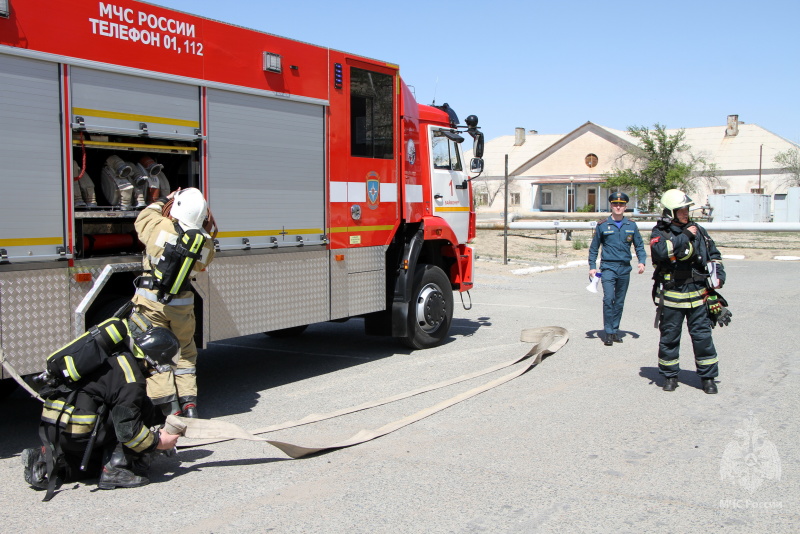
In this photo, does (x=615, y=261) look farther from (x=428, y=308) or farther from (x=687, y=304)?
(x=687, y=304)

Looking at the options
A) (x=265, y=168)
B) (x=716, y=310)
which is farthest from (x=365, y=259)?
(x=716, y=310)

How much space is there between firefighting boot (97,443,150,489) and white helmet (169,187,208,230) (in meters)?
1.76

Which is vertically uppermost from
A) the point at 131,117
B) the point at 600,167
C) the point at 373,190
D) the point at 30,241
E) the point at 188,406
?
the point at 600,167

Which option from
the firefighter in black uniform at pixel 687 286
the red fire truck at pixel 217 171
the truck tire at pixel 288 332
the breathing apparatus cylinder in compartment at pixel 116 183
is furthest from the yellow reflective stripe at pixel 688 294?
the truck tire at pixel 288 332

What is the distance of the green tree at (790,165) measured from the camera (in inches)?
2205

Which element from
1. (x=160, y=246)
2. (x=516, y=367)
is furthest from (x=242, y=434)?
(x=516, y=367)

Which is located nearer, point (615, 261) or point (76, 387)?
point (76, 387)

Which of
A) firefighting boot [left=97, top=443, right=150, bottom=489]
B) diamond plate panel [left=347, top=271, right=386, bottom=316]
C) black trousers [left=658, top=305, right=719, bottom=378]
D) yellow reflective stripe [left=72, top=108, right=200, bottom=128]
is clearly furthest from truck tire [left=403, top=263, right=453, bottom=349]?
firefighting boot [left=97, top=443, right=150, bottom=489]

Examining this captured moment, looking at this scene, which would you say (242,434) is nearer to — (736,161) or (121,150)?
(121,150)

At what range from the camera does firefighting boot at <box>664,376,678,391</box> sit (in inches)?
277

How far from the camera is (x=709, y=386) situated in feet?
22.7

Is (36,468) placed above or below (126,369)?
below

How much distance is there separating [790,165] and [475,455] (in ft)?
194

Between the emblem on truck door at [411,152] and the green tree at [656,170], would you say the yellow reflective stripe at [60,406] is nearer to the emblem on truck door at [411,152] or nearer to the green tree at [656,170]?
the emblem on truck door at [411,152]
